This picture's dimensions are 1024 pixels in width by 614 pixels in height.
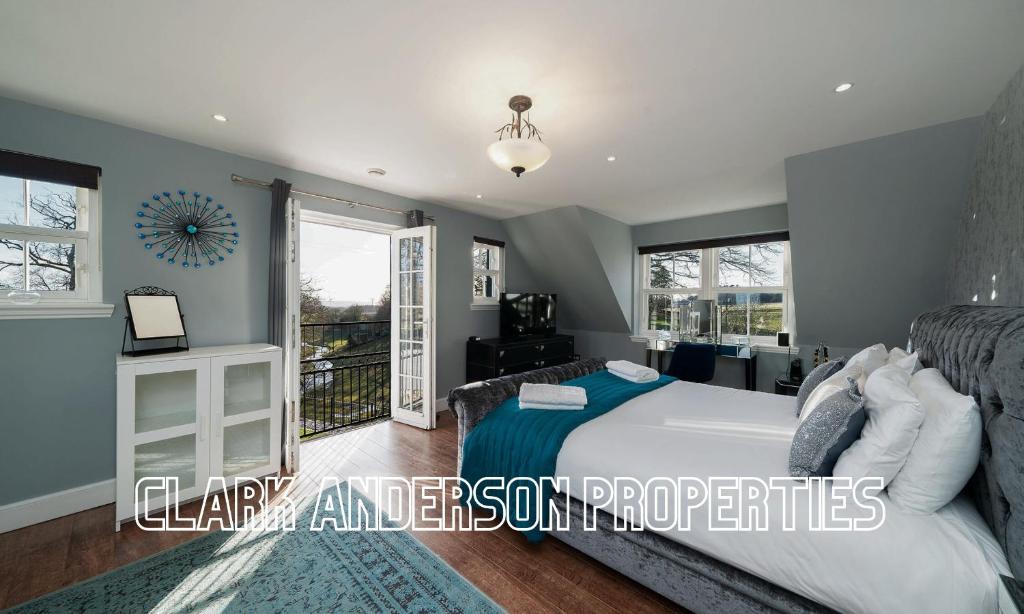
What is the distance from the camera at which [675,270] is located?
5324 mm

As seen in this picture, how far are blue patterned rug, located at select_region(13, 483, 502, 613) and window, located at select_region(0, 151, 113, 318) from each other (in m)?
1.62

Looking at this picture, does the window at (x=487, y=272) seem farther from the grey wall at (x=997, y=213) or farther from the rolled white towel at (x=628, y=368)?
the grey wall at (x=997, y=213)

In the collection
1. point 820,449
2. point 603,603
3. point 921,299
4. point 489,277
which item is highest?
point 489,277

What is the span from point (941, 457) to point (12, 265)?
4.54m

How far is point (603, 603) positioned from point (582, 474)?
528 millimetres

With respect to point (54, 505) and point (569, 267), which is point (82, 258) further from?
point (569, 267)

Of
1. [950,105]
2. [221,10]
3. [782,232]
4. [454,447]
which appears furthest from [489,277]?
[950,105]

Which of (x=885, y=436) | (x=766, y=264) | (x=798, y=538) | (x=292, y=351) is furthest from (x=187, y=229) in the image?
(x=766, y=264)

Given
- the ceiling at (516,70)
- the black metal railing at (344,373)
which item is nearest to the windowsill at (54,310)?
the ceiling at (516,70)

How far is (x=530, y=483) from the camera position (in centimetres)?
194

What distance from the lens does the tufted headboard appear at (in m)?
0.99

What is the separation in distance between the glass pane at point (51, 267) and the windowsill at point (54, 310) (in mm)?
168

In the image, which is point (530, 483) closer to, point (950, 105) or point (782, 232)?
point (950, 105)

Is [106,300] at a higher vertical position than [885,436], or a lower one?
higher
